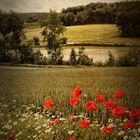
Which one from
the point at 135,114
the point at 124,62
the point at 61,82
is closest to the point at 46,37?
the point at 61,82

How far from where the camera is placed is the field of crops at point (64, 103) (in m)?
5.36

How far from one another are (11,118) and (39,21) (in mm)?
951

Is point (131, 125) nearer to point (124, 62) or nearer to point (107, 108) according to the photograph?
point (107, 108)

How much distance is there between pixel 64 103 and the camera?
18.3 feet

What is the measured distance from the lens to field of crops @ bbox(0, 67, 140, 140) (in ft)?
17.6

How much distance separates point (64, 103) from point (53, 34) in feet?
2.09

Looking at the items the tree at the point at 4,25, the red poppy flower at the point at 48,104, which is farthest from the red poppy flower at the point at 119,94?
the tree at the point at 4,25

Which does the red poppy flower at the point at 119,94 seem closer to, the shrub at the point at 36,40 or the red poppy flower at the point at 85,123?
the red poppy flower at the point at 85,123

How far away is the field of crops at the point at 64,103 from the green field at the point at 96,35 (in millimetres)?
248

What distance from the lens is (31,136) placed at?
5570mm

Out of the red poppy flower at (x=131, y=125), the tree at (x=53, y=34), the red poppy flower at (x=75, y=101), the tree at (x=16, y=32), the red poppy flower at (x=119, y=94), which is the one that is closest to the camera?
the red poppy flower at (x=131, y=125)

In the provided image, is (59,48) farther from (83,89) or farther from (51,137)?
(51,137)

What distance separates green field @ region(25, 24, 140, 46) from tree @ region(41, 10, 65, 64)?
76 millimetres

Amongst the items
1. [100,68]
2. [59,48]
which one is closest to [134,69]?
[100,68]
